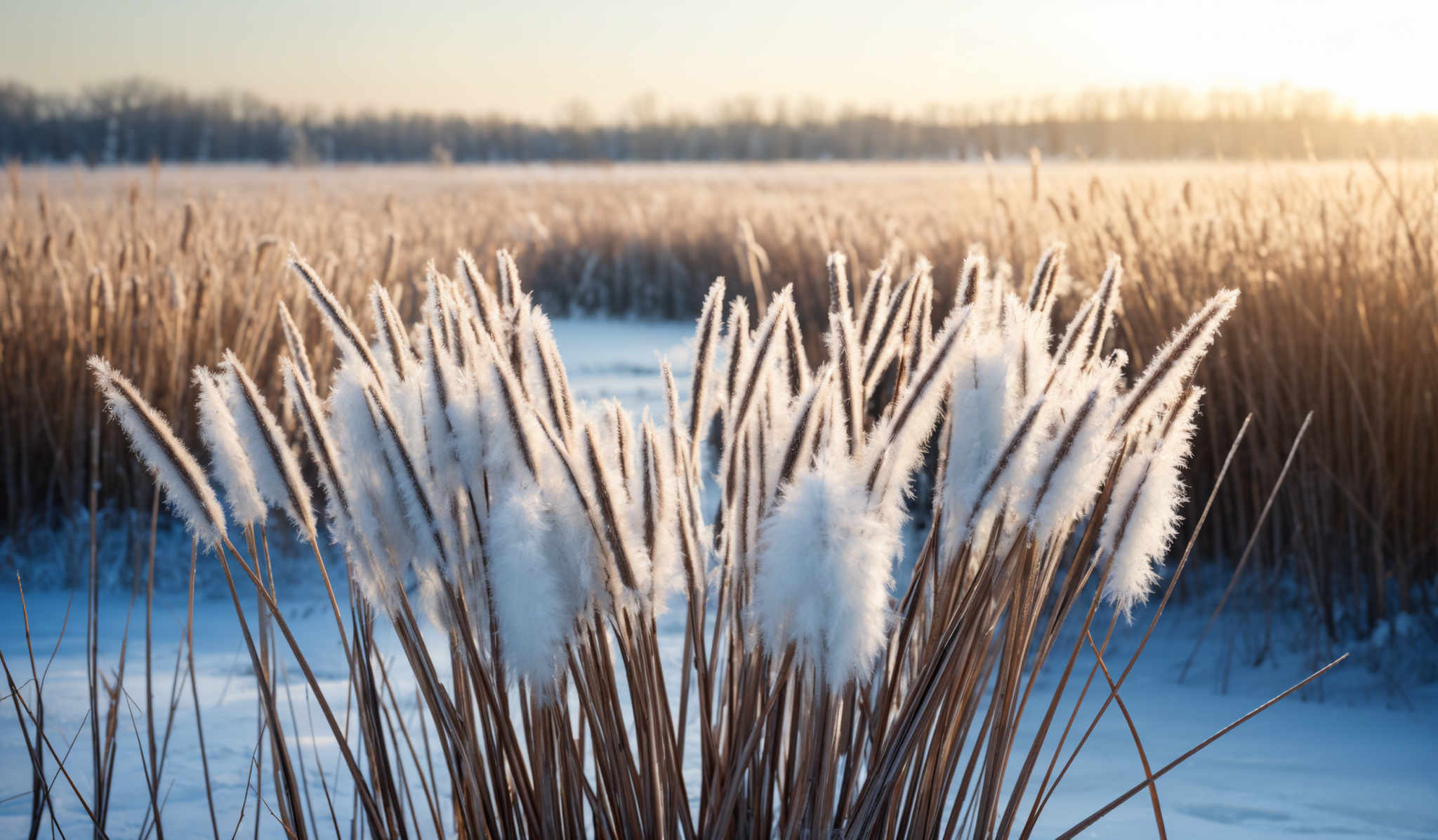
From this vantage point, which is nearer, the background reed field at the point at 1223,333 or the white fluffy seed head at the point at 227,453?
the white fluffy seed head at the point at 227,453

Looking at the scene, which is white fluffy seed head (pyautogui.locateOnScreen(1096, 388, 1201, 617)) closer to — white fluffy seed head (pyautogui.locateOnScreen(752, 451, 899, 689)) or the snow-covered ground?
white fluffy seed head (pyautogui.locateOnScreen(752, 451, 899, 689))

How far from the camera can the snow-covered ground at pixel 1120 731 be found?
4.77 ft

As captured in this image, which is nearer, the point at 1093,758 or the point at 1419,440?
the point at 1093,758

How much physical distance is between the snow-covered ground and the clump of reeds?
1.01 ft

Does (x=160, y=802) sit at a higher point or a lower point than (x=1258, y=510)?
lower

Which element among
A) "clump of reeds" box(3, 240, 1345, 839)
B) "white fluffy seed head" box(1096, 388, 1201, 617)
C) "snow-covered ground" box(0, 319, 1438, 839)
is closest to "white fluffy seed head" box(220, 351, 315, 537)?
"clump of reeds" box(3, 240, 1345, 839)

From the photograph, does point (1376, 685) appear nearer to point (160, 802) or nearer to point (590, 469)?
point (590, 469)

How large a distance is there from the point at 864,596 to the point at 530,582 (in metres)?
0.23

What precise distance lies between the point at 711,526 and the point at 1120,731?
1318 millimetres

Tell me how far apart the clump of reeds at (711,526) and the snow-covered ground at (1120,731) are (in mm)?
309

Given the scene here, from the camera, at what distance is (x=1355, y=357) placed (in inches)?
80.7

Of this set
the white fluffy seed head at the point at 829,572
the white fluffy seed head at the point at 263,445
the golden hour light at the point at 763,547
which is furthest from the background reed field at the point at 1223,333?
the white fluffy seed head at the point at 263,445

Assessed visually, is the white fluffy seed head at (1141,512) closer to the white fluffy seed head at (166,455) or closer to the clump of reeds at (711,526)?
the clump of reeds at (711,526)

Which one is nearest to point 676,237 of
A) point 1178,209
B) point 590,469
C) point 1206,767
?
point 1178,209
